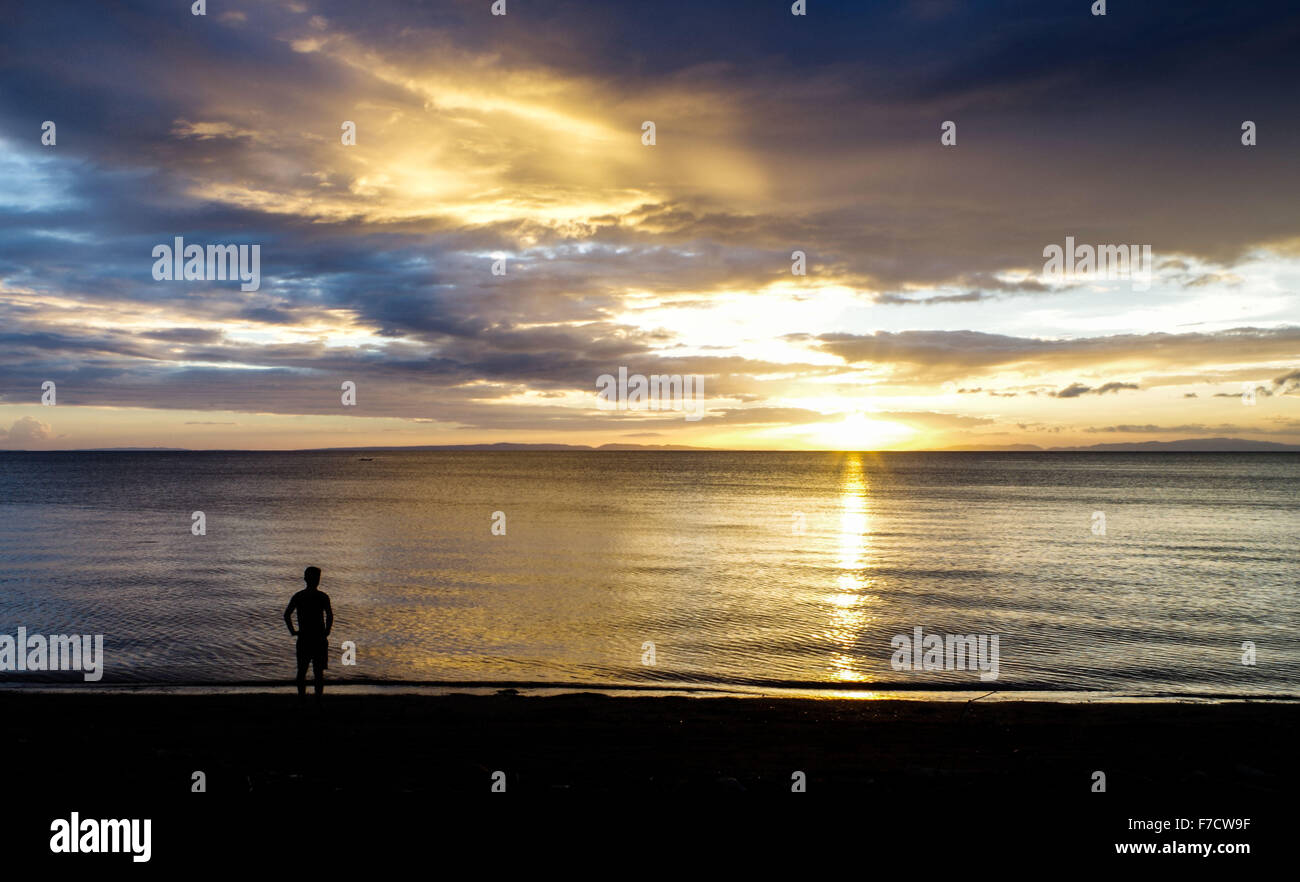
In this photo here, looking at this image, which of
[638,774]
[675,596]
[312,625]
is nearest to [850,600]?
[675,596]

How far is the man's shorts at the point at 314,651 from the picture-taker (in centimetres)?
1436

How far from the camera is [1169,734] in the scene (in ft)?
48.4

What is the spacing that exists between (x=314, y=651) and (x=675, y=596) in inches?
781

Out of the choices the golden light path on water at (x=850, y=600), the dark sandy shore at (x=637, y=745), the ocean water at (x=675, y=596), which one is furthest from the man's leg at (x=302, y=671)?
the golden light path on water at (x=850, y=600)

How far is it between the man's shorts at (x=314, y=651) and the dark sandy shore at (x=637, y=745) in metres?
0.93

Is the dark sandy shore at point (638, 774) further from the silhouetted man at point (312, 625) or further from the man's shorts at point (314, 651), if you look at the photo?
the man's shorts at point (314, 651)

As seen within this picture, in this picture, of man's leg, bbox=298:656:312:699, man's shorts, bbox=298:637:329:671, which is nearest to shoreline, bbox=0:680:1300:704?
man's leg, bbox=298:656:312:699

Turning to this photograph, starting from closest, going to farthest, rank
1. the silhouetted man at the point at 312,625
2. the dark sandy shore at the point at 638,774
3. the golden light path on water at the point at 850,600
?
the dark sandy shore at the point at 638,774
the silhouetted man at the point at 312,625
the golden light path on water at the point at 850,600

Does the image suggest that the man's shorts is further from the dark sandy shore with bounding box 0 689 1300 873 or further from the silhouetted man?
the dark sandy shore with bounding box 0 689 1300 873

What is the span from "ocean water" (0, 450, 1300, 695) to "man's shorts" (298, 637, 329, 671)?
230 inches
